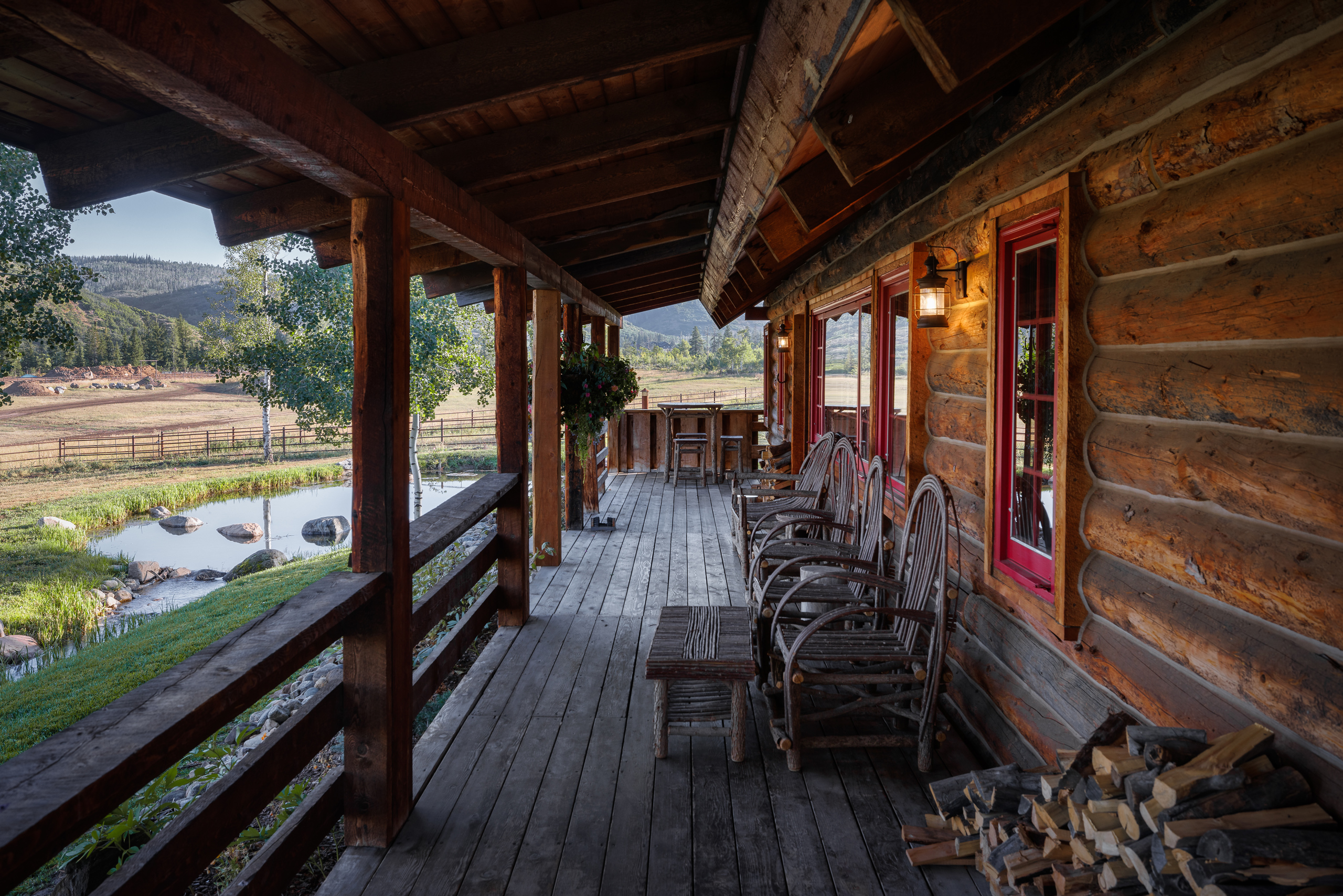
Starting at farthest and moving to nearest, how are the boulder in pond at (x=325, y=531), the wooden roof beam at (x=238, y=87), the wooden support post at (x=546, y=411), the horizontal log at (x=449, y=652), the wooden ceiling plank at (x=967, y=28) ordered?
the boulder in pond at (x=325, y=531) < the wooden support post at (x=546, y=411) < the horizontal log at (x=449, y=652) < the wooden ceiling plank at (x=967, y=28) < the wooden roof beam at (x=238, y=87)

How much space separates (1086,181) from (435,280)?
164 inches

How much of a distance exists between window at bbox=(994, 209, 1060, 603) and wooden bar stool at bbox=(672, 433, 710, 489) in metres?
7.39

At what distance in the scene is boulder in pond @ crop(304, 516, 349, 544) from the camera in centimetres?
1488

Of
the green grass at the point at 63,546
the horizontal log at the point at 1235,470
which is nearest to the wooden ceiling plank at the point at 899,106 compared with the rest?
the horizontal log at the point at 1235,470

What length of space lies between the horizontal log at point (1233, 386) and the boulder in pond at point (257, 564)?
1227 cm

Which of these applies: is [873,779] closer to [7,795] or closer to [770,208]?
[7,795]

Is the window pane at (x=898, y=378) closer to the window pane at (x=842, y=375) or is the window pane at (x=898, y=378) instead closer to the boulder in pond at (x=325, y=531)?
the window pane at (x=842, y=375)

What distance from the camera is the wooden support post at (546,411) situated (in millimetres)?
5395

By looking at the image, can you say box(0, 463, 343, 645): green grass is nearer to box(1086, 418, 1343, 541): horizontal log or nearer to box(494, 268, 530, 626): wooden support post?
box(494, 268, 530, 626): wooden support post

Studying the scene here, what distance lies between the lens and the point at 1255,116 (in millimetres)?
1429

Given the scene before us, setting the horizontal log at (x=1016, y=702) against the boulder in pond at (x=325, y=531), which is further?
the boulder in pond at (x=325, y=531)

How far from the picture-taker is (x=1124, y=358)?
75.5 inches

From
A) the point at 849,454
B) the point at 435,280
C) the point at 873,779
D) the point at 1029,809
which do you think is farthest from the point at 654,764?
the point at 435,280

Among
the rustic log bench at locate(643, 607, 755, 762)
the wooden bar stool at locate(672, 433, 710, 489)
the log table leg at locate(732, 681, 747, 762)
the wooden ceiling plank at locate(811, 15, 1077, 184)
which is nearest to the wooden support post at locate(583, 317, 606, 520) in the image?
the wooden bar stool at locate(672, 433, 710, 489)
